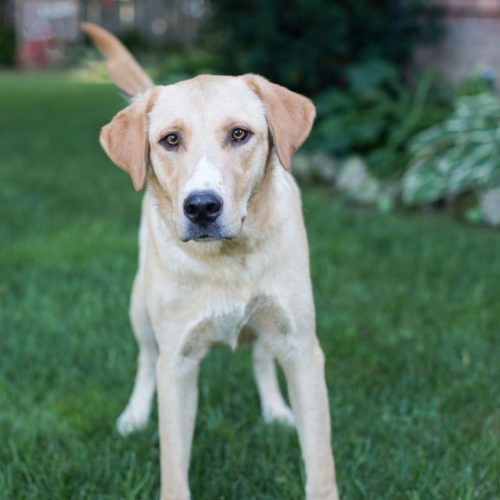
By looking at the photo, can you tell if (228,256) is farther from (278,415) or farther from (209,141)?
(278,415)

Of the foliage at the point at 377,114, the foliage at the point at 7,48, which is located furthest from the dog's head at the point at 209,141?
the foliage at the point at 7,48

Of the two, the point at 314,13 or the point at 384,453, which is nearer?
the point at 384,453

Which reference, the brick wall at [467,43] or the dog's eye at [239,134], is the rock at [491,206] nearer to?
the brick wall at [467,43]

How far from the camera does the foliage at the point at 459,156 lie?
19.8ft

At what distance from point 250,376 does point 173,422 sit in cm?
111

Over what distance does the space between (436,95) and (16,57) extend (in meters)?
22.7

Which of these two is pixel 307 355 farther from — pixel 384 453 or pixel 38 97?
pixel 38 97

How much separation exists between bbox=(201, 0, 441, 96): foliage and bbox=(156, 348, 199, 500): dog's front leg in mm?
5439

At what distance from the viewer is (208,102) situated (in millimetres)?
2574

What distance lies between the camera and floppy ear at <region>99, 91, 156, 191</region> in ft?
8.68

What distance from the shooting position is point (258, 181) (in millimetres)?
2631

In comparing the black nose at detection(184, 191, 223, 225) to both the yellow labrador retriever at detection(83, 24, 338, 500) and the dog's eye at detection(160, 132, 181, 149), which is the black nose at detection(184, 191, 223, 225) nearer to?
the yellow labrador retriever at detection(83, 24, 338, 500)

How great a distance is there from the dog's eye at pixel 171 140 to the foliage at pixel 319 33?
5.32 m

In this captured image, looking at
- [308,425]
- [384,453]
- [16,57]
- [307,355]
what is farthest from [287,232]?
[16,57]
